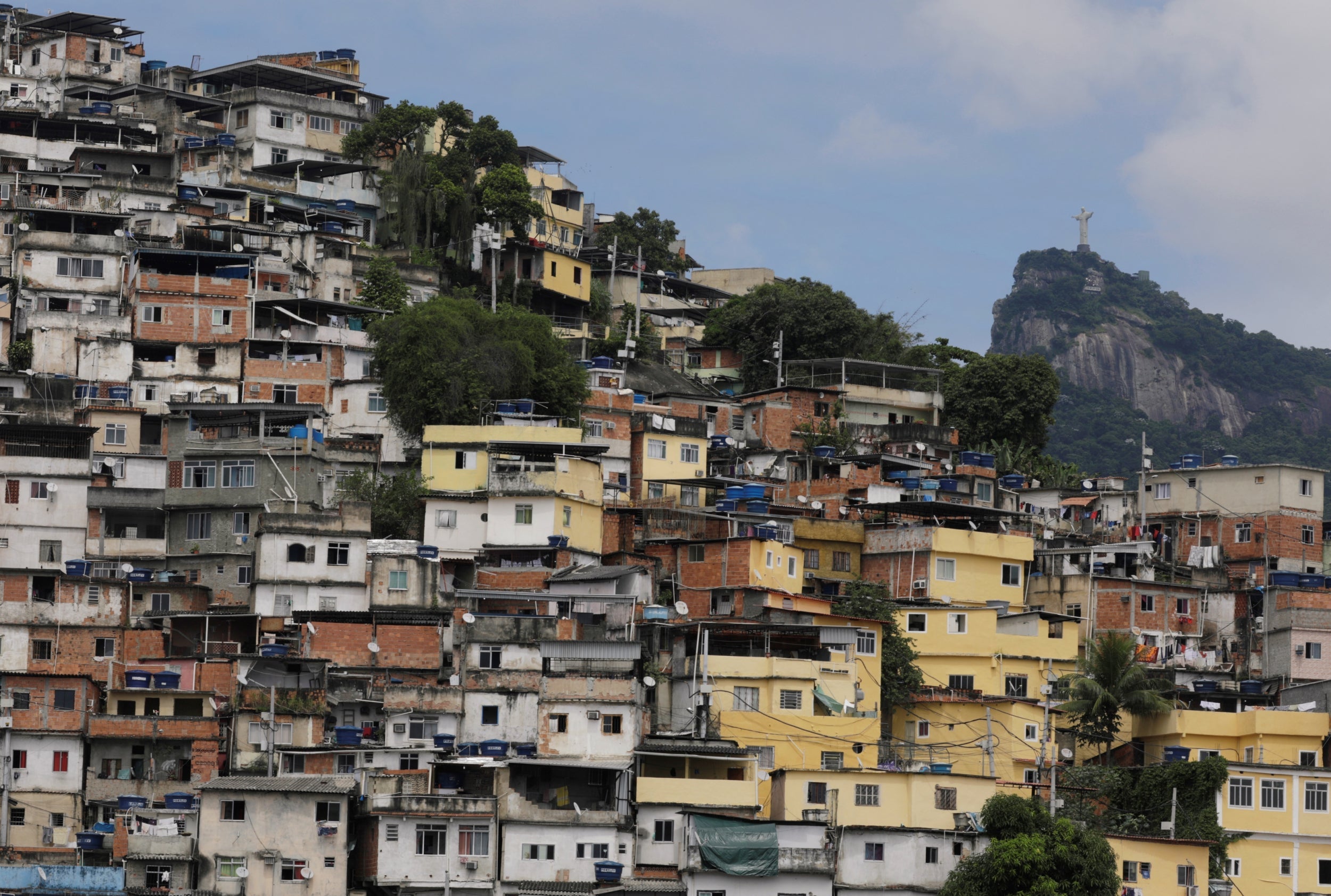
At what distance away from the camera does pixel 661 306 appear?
300 feet

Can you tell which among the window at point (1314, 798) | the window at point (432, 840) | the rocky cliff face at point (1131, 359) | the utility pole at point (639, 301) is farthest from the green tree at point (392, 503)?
the rocky cliff face at point (1131, 359)

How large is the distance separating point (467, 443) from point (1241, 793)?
24.3 m

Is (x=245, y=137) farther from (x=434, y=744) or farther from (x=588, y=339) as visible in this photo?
(x=434, y=744)

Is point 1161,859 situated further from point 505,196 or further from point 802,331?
point 505,196

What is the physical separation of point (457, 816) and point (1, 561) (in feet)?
58.1

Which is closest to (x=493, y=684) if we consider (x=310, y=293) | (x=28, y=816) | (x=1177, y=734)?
(x=28, y=816)

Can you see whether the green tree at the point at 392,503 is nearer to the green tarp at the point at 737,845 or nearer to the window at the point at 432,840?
the window at the point at 432,840

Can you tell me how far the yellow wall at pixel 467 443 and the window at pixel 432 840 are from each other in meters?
14.7

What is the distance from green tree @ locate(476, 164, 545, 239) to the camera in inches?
3125

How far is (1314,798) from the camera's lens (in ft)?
170

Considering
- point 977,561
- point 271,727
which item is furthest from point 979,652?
point 271,727

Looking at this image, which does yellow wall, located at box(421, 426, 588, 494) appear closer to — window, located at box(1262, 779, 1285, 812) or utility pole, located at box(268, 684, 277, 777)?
utility pole, located at box(268, 684, 277, 777)

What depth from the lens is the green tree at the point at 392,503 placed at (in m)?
58.3

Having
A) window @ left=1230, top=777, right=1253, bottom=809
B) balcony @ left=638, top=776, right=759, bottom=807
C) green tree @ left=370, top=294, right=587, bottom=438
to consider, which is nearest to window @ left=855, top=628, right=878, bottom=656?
balcony @ left=638, top=776, right=759, bottom=807
